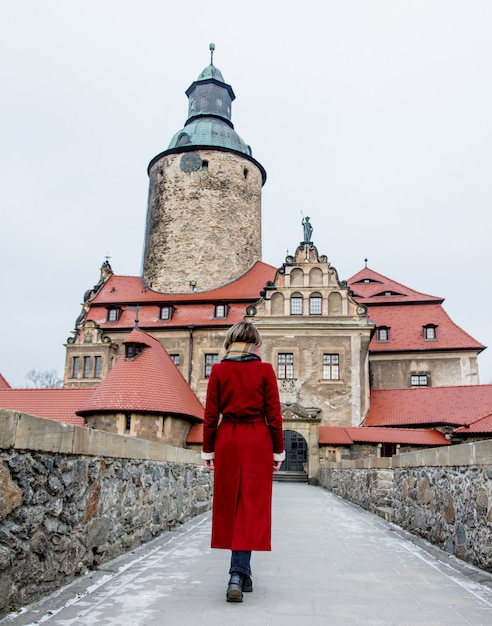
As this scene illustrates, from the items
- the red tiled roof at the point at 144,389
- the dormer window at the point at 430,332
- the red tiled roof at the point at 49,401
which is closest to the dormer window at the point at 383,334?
the dormer window at the point at 430,332

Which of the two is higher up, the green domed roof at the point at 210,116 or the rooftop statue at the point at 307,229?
the green domed roof at the point at 210,116

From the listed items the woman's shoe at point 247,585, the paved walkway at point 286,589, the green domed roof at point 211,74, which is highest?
the green domed roof at point 211,74

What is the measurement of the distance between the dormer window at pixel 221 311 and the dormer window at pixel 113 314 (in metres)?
5.81

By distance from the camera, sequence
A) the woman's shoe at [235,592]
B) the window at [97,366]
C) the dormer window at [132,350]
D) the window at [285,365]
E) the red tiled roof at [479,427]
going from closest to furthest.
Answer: the woman's shoe at [235,592], the red tiled roof at [479,427], the dormer window at [132,350], the window at [285,365], the window at [97,366]

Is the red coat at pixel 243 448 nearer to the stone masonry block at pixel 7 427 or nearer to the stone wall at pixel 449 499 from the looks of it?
the stone masonry block at pixel 7 427

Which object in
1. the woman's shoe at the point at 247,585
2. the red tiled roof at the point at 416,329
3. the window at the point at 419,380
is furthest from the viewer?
the window at the point at 419,380

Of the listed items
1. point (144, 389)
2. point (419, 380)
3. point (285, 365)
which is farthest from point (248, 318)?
point (419, 380)

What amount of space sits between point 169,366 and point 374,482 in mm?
17248

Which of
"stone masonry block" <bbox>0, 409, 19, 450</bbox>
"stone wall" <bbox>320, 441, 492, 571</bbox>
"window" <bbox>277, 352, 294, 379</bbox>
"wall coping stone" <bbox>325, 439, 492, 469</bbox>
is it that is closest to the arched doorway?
"window" <bbox>277, 352, 294, 379</bbox>

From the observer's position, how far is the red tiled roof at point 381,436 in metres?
24.7

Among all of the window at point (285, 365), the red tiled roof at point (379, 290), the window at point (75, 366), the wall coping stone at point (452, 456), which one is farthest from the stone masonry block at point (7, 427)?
the red tiled roof at point (379, 290)

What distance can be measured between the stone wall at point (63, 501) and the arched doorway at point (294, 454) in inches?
979

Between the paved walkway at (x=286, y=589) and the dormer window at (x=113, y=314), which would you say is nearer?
the paved walkway at (x=286, y=589)

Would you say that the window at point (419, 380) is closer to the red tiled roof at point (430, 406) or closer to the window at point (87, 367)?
the red tiled roof at point (430, 406)
